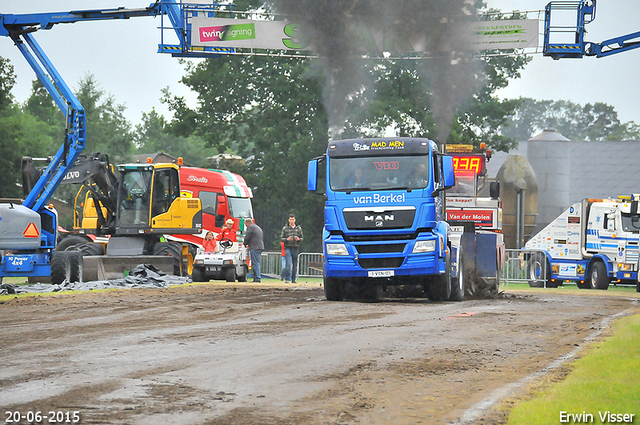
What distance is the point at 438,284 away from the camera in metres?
17.0

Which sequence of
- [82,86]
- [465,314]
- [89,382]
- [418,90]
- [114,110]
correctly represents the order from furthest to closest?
1. [114,110]
2. [82,86]
3. [418,90]
4. [465,314]
5. [89,382]

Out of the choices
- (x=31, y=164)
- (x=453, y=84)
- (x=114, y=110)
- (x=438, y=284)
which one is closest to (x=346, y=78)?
(x=453, y=84)

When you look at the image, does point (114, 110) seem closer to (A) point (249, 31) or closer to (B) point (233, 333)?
(A) point (249, 31)

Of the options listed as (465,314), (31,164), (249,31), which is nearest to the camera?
(465,314)

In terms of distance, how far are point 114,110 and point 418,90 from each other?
206ft

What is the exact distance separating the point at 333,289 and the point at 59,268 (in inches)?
305

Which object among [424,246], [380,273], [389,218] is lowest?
[380,273]

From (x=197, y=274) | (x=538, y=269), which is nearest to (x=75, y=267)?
(x=197, y=274)

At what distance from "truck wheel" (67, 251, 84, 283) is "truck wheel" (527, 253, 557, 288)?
1747 centimetres

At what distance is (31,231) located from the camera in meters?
19.6

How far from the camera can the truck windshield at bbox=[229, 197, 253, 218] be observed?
31864mm

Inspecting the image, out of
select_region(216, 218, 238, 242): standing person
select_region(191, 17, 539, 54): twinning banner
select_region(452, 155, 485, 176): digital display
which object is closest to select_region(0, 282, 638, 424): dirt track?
select_region(452, 155, 485, 176): digital display

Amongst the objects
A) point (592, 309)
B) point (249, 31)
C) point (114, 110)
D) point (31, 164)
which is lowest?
point (592, 309)

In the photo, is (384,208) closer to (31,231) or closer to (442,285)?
Result: (442,285)
